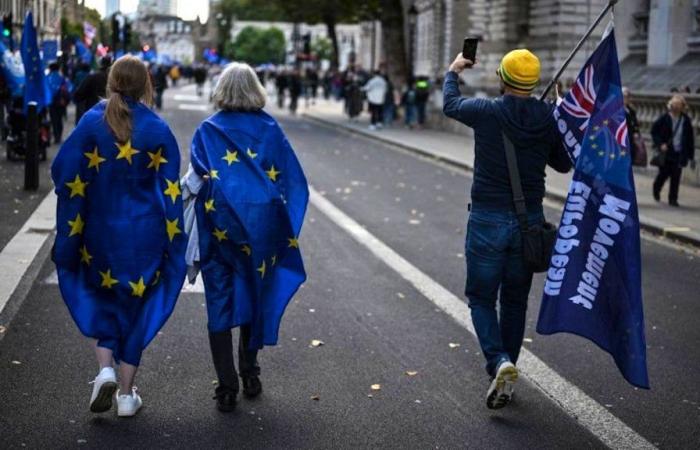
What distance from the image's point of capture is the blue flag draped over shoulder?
5836mm

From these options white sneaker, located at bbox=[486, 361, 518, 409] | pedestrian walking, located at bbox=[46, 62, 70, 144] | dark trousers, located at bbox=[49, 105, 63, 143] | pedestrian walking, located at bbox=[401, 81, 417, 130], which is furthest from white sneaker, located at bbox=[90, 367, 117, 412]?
pedestrian walking, located at bbox=[401, 81, 417, 130]

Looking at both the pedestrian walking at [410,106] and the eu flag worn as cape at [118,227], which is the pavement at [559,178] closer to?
the pedestrian walking at [410,106]

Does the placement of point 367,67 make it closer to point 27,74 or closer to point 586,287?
point 27,74

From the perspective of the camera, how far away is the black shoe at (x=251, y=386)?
6.34m

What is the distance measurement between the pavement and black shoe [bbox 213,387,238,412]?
28.7 feet

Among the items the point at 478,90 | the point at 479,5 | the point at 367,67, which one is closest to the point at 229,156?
the point at 478,90

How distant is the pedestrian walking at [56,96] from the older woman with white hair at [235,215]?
16629 mm

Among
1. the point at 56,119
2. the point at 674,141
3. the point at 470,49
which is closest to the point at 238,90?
the point at 470,49

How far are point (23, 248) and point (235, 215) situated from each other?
17.5 feet

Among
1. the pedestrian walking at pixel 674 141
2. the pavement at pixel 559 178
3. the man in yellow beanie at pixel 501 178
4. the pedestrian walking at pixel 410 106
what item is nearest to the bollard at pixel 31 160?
the pavement at pixel 559 178

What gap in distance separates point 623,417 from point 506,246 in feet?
3.45

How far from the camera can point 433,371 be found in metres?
7.04

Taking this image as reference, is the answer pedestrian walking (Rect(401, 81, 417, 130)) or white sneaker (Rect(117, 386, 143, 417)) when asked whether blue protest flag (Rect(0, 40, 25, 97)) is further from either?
pedestrian walking (Rect(401, 81, 417, 130))

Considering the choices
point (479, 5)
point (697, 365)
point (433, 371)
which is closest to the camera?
point (433, 371)
